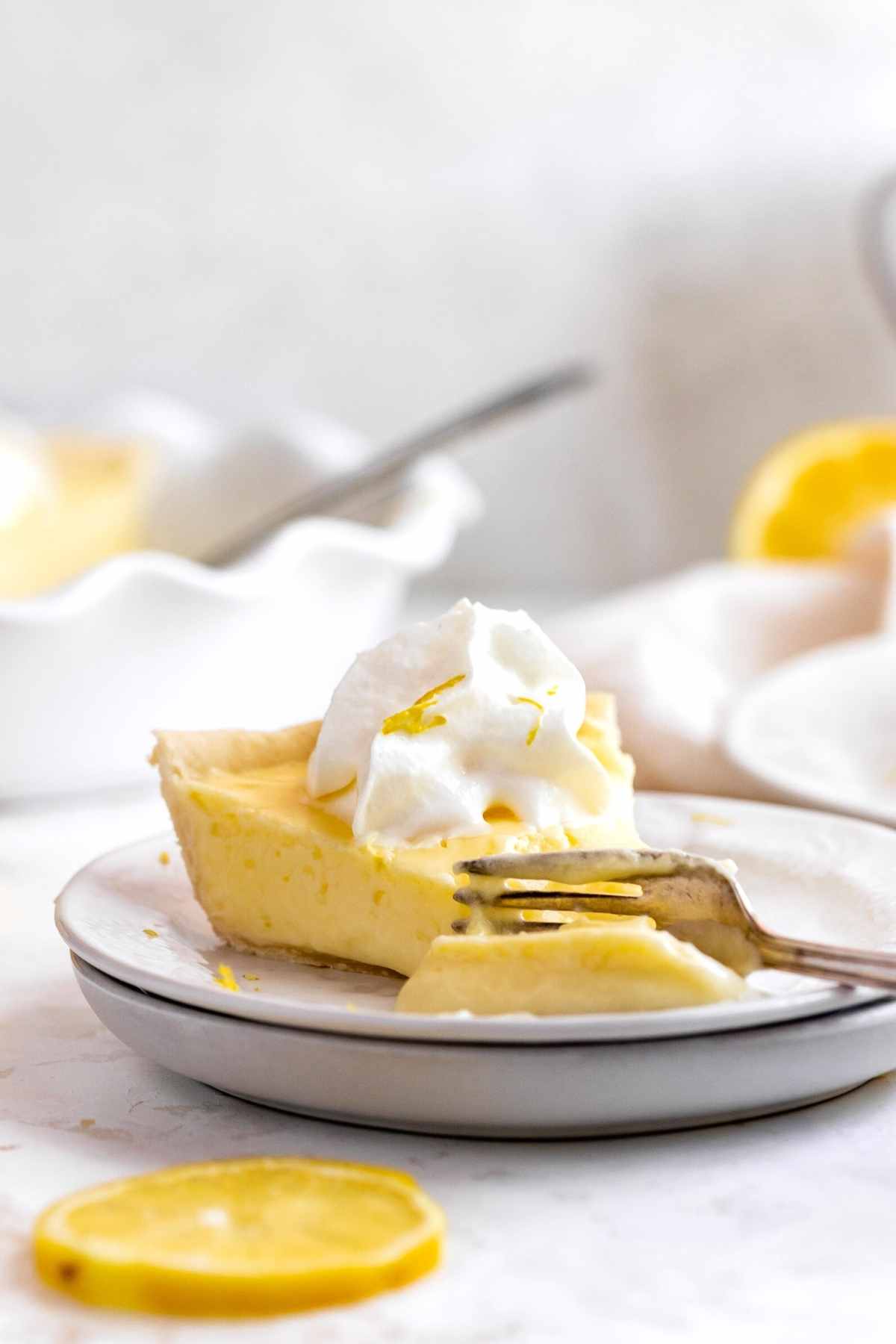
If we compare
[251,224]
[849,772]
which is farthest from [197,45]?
[849,772]

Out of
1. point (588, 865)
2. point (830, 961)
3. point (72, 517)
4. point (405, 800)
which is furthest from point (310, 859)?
point (72, 517)

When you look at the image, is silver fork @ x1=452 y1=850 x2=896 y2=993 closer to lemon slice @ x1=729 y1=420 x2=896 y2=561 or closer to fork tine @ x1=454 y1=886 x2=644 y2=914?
fork tine @ x1=454 y1=886 x2=644 y2=914

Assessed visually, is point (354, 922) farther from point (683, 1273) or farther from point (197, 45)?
point (197, 45)

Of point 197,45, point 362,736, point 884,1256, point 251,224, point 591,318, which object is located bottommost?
point 884,1256

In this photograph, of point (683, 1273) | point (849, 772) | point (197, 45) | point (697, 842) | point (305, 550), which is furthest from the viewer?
point (197, 45)

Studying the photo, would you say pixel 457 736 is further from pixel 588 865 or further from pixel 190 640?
pixel 190 640

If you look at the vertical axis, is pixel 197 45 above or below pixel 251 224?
above

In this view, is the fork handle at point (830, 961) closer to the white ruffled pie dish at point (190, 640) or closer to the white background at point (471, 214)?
the white ruffled pie dish at point (190, 640)
